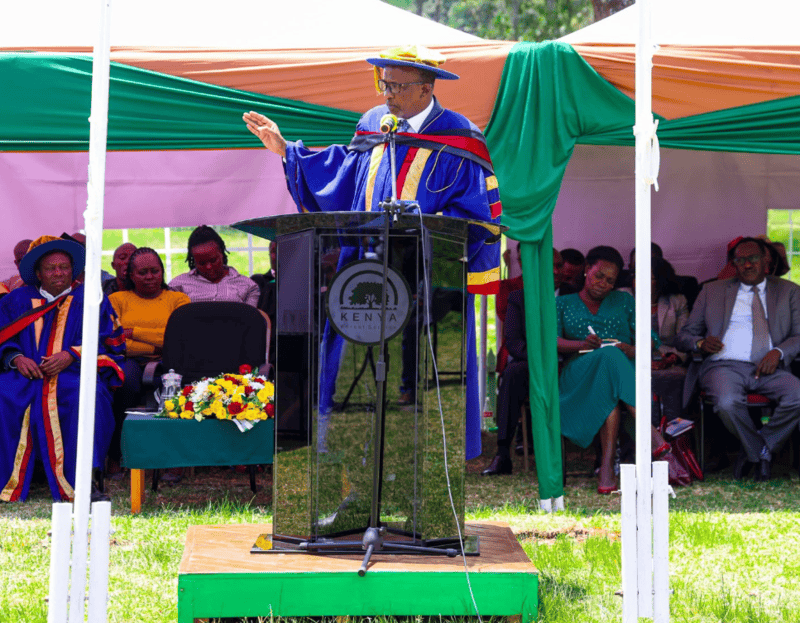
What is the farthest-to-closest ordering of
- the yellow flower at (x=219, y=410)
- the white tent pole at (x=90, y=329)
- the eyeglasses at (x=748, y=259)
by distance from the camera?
the eyeglasses at (x=748, y=259) < the yellow flower at (x=219, y=410) < the white tent pole at (x=90, y=329)

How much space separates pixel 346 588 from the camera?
11.6 ft

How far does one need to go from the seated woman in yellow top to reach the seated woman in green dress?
9.05 feet

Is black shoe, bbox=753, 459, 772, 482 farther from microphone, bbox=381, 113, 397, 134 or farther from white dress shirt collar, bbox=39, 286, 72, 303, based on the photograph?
white dress shirt collar, bbox=39, 286, 72, 303

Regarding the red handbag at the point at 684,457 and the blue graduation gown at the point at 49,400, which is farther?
the red handbag at the point at 684,457

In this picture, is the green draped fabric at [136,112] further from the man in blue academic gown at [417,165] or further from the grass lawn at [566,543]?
the grass lawn at [566,543]

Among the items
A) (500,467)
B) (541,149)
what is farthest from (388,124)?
(500,467)

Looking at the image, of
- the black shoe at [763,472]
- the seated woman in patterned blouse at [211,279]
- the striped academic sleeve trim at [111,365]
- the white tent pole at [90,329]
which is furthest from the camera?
the seated woman in patterned blouse at [211,279]

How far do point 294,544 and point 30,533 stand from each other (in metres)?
2.13

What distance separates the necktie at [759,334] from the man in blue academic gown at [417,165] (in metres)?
3.34

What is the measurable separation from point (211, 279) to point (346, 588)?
4887mm

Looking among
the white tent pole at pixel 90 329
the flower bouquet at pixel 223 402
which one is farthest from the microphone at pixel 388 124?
the flower bouquet at pixel 223 402

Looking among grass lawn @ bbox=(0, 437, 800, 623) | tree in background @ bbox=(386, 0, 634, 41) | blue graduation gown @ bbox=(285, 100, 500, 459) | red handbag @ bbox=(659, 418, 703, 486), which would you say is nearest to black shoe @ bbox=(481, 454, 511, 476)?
grass lawn @ bbox=(0, 437, 800, 623)

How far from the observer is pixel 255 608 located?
139 inches

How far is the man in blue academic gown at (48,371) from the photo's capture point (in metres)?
6.19
